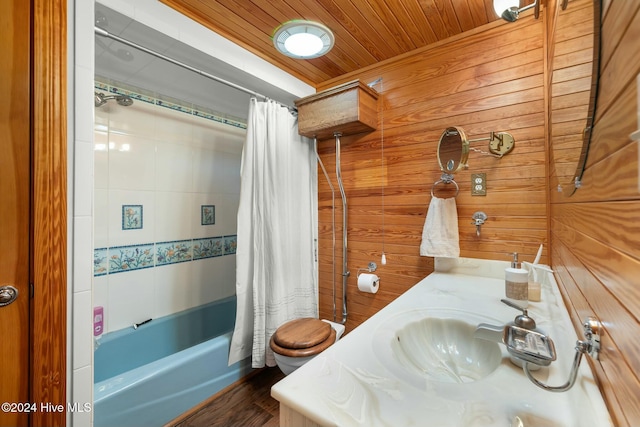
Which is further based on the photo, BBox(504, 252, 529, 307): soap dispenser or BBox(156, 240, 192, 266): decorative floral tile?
BBox(156, 240, 192, 266): decorative floral tile

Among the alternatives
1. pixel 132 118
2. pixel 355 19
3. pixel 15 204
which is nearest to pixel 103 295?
pixel 15 204

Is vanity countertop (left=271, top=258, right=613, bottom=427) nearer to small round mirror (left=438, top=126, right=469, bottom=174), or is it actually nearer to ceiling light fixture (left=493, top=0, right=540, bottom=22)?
small round mirror (left=438, top=126, right=469, bottom=174)

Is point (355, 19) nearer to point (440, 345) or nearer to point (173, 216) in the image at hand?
point (440, 345)

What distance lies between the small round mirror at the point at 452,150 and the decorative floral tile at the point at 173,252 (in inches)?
79.0

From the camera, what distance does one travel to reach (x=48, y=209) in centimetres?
89

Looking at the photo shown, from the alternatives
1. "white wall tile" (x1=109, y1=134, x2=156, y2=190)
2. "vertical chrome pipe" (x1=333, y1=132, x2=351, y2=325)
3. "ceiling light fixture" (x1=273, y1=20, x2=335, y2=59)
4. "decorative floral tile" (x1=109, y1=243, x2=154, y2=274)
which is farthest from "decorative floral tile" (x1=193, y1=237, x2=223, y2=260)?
"ceiling light fixture" (x1=273, y1=20, x2=335, y2=59)

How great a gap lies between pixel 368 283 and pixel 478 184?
35.5 inches

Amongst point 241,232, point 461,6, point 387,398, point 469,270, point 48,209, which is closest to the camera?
point 387,398

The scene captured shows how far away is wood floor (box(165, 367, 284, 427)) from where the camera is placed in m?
1.41

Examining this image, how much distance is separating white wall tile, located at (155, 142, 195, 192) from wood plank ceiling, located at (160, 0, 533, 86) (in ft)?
3.24

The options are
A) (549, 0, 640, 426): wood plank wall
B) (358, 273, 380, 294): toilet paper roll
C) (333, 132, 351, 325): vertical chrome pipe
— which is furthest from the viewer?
(333, 132, 351, 325): vertical chrome pipe

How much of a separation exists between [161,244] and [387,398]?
2036 millimetres

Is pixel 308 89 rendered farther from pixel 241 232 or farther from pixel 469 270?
pixel 469 270

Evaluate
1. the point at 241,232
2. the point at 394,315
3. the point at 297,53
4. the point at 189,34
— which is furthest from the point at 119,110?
the point at 394,315
